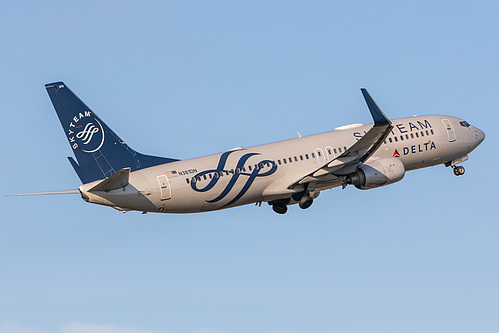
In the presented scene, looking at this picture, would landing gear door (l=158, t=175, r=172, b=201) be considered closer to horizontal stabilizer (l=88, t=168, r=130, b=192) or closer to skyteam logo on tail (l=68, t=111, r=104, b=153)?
horizontal stabilizer (l=88, t=168, r=130, b=192)

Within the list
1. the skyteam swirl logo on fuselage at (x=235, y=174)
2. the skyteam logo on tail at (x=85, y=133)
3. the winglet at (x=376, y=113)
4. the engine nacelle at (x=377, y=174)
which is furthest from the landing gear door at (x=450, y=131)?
the skyteam logo on tail at (x=85, y=133)

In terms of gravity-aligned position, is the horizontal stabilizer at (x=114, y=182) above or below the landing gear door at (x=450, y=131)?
below

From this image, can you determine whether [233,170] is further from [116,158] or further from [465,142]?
[465,142]

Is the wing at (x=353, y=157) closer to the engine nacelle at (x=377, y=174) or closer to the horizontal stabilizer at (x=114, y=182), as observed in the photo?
the engine nacelle at (x=377, y=174)

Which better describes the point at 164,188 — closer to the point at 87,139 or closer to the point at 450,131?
the point at 87,139

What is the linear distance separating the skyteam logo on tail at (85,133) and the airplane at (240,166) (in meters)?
0.06

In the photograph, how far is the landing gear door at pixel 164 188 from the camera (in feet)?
165

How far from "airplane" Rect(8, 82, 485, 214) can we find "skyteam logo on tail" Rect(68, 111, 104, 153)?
0.06 meters

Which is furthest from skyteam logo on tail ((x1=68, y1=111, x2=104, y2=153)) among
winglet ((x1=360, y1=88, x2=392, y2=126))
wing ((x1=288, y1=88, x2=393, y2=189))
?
winglet ((x1=360, y1=88, x2=392, y2=126))

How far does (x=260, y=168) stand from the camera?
5325 cm

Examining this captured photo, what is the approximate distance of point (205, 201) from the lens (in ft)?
171

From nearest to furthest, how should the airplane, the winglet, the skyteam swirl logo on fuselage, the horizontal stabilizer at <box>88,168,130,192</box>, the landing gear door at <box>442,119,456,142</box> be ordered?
the horizontal stabilizer at <box>88,168,130,192</box>
the winglet
the airplane
the skyteam swirl logo on fuselage
the landing gear door at <box>442,119,456,142</box>

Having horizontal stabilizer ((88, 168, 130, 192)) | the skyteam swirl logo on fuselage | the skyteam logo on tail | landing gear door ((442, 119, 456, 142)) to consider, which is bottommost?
horizontal stabilizer ((88, 168, 130, 192))

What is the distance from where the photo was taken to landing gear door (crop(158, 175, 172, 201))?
50.3 m
